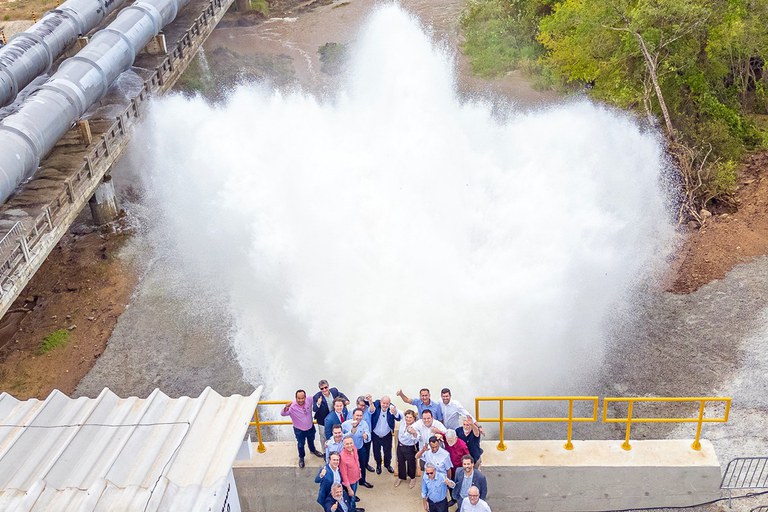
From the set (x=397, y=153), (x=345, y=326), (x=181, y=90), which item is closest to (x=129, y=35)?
(x=181, y=90)

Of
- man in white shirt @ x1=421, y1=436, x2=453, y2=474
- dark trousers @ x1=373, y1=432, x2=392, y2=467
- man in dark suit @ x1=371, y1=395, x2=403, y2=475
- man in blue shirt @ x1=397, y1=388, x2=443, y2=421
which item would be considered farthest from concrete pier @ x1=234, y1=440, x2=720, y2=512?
man in white shirt @ x1=421, y1=436, x2=453, y2=474

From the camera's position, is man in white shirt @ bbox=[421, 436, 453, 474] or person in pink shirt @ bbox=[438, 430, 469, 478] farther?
person in pink shirt @ bbox=[438, 430, 469, 478]

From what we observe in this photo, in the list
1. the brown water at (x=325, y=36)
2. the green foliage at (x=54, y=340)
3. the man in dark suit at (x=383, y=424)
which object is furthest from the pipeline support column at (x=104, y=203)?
the man in dark suit at (x=383, y=424)

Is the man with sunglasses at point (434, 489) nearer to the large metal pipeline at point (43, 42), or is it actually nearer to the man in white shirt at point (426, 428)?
the man in white shirt at point (426, 428)

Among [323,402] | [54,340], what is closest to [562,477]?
[323,402]

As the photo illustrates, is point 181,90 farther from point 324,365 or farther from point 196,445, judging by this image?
point 196,445

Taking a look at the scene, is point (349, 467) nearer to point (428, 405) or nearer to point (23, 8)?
point (428, 405)

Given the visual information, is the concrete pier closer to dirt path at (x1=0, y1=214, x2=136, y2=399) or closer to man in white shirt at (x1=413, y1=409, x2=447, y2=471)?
man in white shirt at (x1=413, y1=409, x2=447, y2=471)
